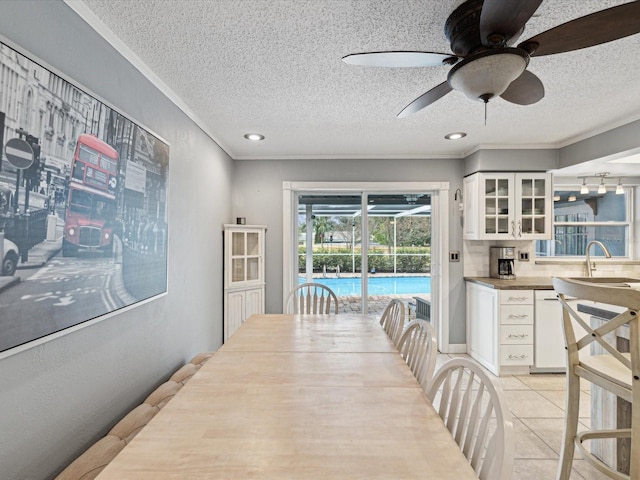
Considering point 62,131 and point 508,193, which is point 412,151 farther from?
point 62,131

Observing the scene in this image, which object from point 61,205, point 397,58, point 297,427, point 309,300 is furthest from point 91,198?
point 309,300

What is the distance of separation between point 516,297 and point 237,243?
2.96m

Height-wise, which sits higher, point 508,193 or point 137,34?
point 137,34

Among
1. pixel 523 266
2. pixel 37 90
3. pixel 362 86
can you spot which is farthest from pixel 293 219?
pixel 37 90

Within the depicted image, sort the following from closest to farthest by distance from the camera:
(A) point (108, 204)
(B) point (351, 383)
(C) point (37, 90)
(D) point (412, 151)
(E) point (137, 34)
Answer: (C) point (37, 90)
(B) point (351, 383)
(A) point (108, 204)
(E) point (137, 34)
(D) point (412, 151)

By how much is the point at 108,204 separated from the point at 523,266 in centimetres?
420

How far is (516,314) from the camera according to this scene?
133 inches

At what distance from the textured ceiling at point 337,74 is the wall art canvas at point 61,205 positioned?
50 centimetres

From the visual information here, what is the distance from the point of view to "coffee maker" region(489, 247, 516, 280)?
149 inches

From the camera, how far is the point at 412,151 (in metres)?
3.94

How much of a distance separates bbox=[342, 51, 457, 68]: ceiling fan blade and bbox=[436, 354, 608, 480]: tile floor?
59.5 inches

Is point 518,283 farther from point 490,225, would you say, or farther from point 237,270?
point 237,270

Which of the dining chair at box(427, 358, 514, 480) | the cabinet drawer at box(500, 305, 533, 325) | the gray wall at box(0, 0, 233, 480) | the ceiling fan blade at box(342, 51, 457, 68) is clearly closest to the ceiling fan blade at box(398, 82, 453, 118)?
the ceiling fan blade at box(342, 51, 457, 68)

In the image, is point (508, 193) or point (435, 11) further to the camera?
point (508, 193)
